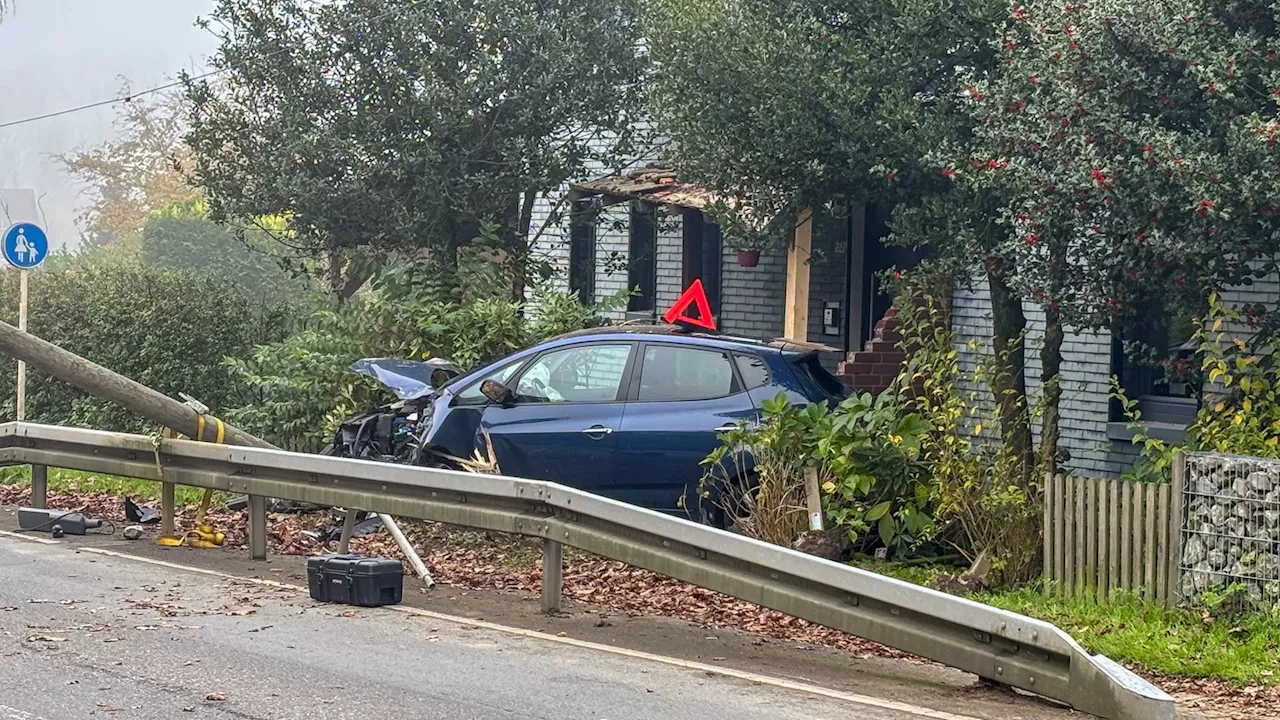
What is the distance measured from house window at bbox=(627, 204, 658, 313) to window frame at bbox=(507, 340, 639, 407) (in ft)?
28.3

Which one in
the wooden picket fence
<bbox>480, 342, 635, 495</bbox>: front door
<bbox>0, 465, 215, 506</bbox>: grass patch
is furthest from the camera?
<bbox>0, 465, 215, 506</bbox>: grass patch

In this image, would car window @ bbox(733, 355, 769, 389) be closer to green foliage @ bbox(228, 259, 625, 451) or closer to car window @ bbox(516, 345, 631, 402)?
car window @ bbox(516, 345, 631, 402)

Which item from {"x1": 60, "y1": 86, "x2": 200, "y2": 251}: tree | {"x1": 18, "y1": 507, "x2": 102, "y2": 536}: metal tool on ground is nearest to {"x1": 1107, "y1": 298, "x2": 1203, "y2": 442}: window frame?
{"x1": 18, "y1": 507, "x2": 102, "y2": 536}: metal tool on ground

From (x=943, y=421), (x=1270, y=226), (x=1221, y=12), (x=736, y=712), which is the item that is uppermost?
(x=1221, y=12)

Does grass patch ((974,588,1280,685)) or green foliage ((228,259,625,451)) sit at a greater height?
green foliage ((228,259,625,451))

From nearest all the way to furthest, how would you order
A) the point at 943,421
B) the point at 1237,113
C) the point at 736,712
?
1. the point at 736,712
2. the point at 1237,113
3. the point at 943,421

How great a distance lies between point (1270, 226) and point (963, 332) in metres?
6.23

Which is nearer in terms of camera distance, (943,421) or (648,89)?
(943,421)

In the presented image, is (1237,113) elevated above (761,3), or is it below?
below

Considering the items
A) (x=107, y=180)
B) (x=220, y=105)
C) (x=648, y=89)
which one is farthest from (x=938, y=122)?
(x=107, y=180)

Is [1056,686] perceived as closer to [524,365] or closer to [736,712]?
[736,712]

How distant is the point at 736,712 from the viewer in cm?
701

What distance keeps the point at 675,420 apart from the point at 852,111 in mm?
2796

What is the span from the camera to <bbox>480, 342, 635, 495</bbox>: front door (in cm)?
1182
